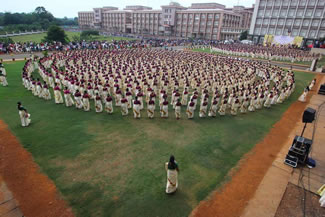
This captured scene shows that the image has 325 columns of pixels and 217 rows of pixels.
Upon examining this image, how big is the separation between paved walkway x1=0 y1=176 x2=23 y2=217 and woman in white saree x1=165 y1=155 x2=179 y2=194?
369cm

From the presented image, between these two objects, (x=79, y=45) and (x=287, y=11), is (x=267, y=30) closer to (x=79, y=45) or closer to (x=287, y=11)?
(x=287, y=11)

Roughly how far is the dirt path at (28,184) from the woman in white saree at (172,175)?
8.34 ft

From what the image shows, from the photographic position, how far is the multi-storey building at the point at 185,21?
6375 centimetres

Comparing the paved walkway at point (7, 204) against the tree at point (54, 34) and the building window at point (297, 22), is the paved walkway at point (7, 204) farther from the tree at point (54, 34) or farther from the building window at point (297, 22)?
the building window at point (297, 22)

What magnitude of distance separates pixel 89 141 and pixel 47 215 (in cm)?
337

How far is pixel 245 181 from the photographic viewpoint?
6043 millimetres

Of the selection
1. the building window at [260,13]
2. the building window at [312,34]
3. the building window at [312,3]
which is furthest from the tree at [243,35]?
the building window at [312,34]

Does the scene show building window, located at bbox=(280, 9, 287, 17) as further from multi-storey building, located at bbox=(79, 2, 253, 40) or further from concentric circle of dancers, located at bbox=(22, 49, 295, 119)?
concentric circle of dancers, located at bbox=(22, 49, 295, 119)

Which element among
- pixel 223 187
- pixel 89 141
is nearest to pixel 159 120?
pixel 89 141

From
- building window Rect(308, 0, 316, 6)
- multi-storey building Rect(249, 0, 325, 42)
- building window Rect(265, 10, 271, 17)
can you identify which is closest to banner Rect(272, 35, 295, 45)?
multi-storey building Rect(249, 0, 325, 42)

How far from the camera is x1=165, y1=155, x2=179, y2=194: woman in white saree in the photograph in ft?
16.8

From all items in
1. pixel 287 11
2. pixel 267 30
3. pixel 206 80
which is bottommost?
pixel 206 80

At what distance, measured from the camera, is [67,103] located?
1130cm

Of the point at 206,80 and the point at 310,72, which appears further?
the point at 310,72
